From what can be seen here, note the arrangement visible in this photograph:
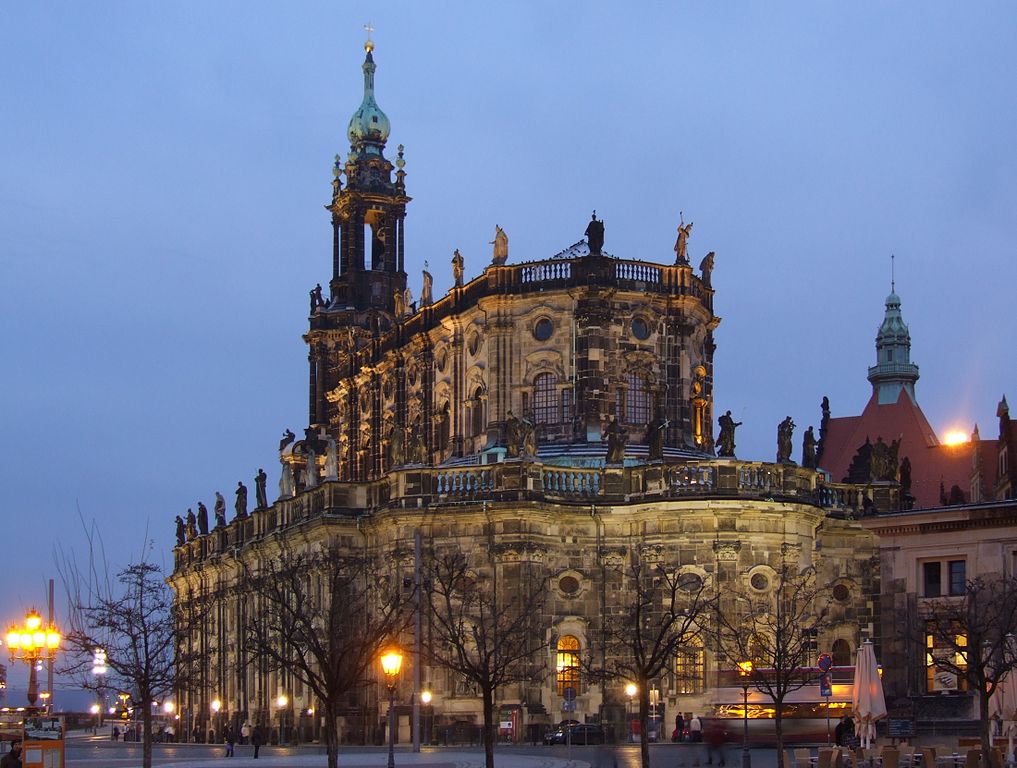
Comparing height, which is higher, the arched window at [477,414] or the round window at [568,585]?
the arched window at [477,414]

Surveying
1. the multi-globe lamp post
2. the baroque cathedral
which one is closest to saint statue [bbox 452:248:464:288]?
the baroque cathedral

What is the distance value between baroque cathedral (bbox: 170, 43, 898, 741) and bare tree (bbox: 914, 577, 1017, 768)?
304 inches

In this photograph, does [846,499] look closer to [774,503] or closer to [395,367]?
[774,503]

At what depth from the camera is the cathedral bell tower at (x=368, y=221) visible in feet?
344

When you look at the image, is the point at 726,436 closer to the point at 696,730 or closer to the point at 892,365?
the point at 696,730

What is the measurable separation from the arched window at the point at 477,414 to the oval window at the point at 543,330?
3.73 meters

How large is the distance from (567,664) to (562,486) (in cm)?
A: 683

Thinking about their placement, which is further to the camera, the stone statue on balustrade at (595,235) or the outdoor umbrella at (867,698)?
the stone statue on balustrade at (595,235)

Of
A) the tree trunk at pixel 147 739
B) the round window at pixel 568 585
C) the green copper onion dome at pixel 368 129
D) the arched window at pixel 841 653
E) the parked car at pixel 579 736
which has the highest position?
the green copper onion dome at pixel 368 129

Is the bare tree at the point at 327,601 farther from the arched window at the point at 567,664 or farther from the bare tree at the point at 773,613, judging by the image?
the bare tree at the point at 773,613

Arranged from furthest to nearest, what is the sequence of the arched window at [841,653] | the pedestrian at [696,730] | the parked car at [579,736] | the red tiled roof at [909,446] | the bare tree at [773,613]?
the red tiled roof at [909,446] → the arched window at [841,653] → the parked car at [579,736] → the pedestrian at [696,730] → the bare tree at [773,613]

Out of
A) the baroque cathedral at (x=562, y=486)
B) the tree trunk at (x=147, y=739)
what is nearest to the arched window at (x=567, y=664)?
the baroque cathedral at (x=562, y=486)

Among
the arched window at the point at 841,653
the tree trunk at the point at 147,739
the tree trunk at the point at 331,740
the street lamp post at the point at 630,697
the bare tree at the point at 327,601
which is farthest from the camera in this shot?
the arched window at the point at 841,653

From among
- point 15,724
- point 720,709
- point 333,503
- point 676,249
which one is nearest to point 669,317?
point 676,249
